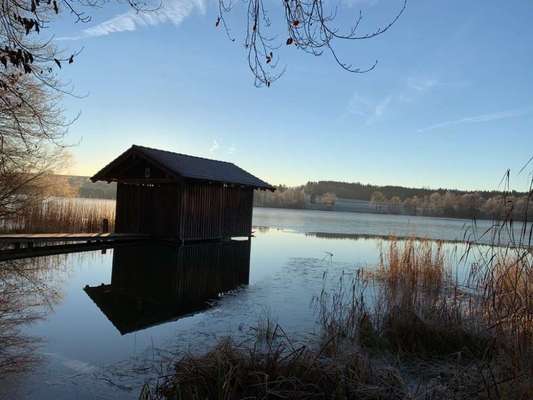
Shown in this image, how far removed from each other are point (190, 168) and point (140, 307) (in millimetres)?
9505

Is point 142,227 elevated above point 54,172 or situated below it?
below

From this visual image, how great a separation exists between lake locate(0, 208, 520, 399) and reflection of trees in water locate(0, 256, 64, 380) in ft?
0.17

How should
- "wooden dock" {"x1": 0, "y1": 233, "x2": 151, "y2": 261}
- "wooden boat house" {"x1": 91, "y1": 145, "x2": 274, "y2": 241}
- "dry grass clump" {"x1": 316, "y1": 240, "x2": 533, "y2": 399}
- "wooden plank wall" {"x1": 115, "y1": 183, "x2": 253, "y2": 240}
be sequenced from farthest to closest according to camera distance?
1. "wooden plank wall" {"x1": 115, "y1": 183, "x2": 253, "y2": 240}
2. "wooden boat house" {"x1": 91, "y1": 145, "x2": 274, "y2": 241}
3. "wooden dock" {"x1": 0, "y1": 233, "x2": 151, "y2": 261}
4. "dry grass clump" {"x1": 316, "y1": 240, "x2": 533, "y2": 399}

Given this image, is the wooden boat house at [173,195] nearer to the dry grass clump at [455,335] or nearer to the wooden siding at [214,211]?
the wooden siding at [214,211]

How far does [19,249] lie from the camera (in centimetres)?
1151

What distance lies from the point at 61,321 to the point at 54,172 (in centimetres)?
1621

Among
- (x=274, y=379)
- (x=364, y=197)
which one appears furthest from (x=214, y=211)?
(x=364, y=197)

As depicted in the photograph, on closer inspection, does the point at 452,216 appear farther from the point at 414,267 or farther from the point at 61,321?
the point at 61,321

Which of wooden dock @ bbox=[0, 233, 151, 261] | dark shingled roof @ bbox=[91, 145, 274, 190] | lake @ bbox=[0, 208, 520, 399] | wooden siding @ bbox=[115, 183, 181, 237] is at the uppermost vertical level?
dark shingled roof @ bbox=[91, 145, 274, 190]

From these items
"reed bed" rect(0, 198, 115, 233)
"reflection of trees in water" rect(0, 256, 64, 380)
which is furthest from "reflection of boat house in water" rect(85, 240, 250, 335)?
"reed bed" rect(0, 198, 115, 233)

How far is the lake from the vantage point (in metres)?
4.25

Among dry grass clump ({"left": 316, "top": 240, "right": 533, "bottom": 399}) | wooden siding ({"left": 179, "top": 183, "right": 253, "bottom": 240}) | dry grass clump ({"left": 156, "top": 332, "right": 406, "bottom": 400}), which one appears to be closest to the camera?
dry grass clump ({"left": 156, "top": 332, "right": 406, "bottom": 400})

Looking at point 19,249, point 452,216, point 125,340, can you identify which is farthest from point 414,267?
point 452,216

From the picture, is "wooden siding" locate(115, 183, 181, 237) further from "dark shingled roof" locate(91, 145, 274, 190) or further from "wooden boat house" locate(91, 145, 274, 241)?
"dark shingled roof" locate(91, 145, 274, 190)
